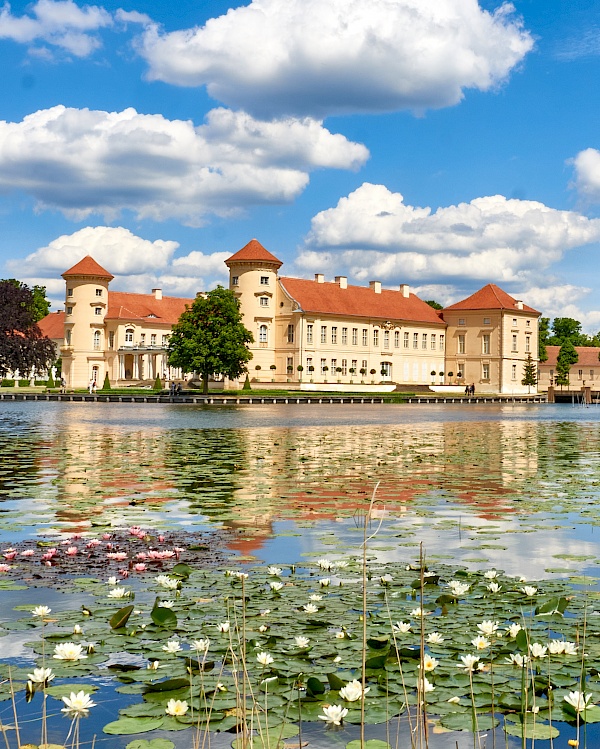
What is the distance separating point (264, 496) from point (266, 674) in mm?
7929

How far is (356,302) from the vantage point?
108m

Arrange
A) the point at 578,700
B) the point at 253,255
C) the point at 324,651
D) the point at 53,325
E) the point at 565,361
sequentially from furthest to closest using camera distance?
the point at 565,361 < the point at 53,325 < the point at 253,255 < the point at 324,651 < the point at 578,700

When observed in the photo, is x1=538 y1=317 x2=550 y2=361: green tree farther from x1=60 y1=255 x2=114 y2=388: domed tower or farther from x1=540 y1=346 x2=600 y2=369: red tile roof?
x1=60 y1=255 x2=114 y2=388: domed tower

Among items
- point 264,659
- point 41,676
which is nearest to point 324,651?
point 264,659

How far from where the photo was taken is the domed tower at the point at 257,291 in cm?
9825

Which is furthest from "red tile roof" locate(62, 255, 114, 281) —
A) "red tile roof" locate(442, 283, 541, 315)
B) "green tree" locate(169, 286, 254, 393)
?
"red tile roof" locate(442, 283, 541, 315)

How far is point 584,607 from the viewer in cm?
620

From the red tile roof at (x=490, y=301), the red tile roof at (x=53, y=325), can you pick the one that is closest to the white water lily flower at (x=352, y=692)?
the red tile roof at (x=490, y=301)

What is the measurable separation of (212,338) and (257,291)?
22551 mm

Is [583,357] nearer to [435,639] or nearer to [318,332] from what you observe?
[318,332]

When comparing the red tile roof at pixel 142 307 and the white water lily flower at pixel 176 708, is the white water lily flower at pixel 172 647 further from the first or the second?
the red tile roof at pixel 142 307

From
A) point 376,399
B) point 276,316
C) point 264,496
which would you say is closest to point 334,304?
point 276,316

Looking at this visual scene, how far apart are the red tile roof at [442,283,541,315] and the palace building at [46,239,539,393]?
0.14 metres

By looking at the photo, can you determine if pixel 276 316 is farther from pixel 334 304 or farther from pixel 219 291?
pixel 219 291
